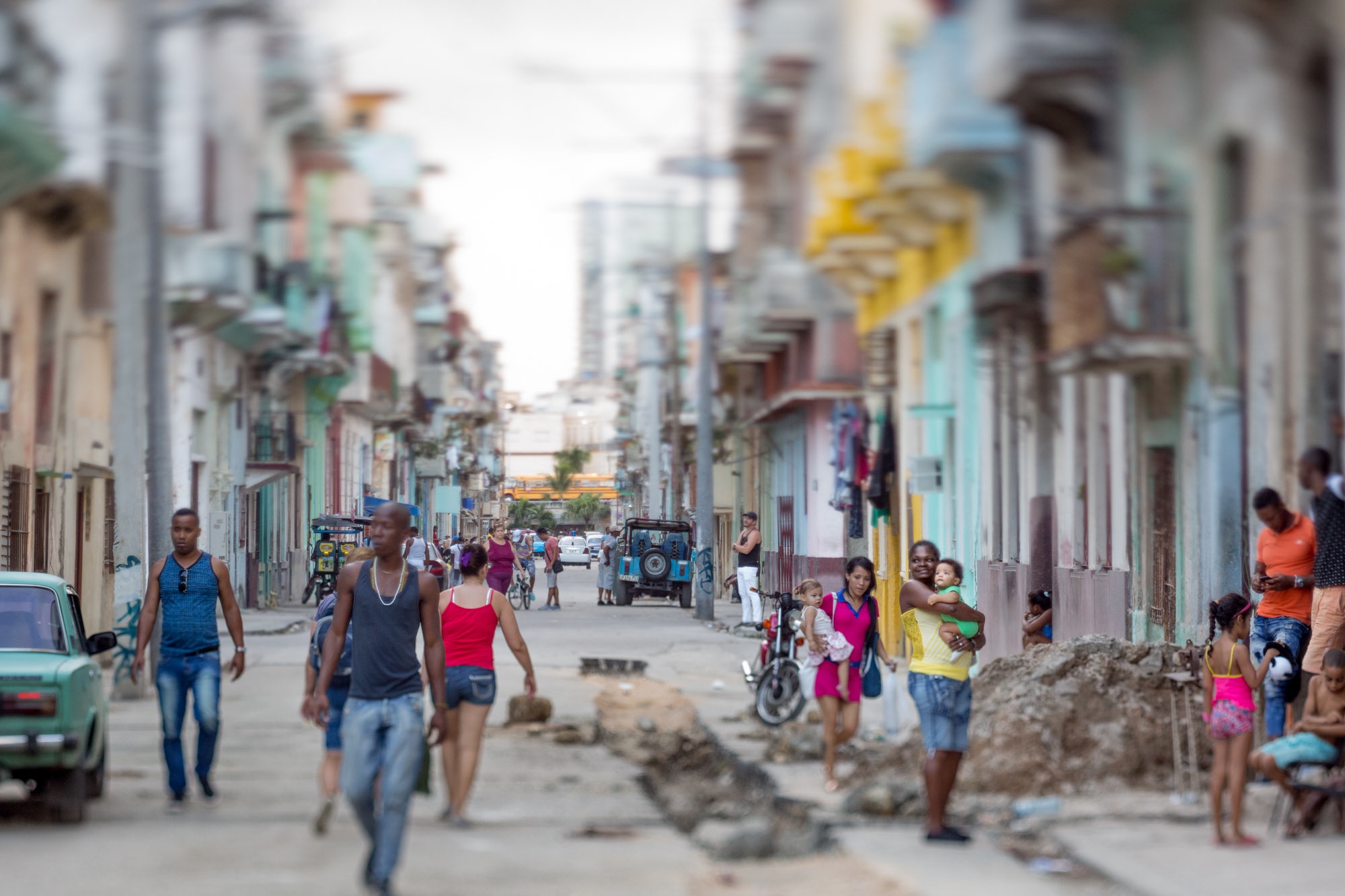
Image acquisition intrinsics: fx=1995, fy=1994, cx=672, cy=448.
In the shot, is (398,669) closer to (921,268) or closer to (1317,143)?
(1317,143)

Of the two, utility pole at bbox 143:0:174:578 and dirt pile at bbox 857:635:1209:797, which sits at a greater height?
utility pole at bbox 143:0:174:578

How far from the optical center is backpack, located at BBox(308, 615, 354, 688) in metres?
11.2

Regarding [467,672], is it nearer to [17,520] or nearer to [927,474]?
[927,474]

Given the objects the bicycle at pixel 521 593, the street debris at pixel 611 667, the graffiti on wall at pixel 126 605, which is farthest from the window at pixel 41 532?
the bicycle at pixel 521 593

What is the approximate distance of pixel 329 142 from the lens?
12.6m

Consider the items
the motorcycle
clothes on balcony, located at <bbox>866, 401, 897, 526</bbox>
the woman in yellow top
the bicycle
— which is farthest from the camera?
the bicycle

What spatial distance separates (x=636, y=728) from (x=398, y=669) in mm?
7751

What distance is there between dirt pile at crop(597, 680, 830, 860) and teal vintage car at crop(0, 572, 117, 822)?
11.1ft

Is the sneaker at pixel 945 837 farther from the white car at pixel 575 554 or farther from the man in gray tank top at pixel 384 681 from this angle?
the white car at pixel 575 554

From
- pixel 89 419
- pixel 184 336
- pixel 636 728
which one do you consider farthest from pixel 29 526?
pixel 636 728

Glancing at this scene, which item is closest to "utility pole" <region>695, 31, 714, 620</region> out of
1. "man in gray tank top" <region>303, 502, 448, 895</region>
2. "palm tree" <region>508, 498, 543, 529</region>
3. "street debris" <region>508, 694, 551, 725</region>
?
"street debris" <region>508, 694, 551, 725</region>

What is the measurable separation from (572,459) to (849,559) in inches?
5262

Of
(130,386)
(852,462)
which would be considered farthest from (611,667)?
(852,462)

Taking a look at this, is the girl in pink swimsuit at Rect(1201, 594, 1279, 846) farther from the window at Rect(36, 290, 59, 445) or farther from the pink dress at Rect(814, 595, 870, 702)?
the window at Rect(36, 290, 59, 445)
